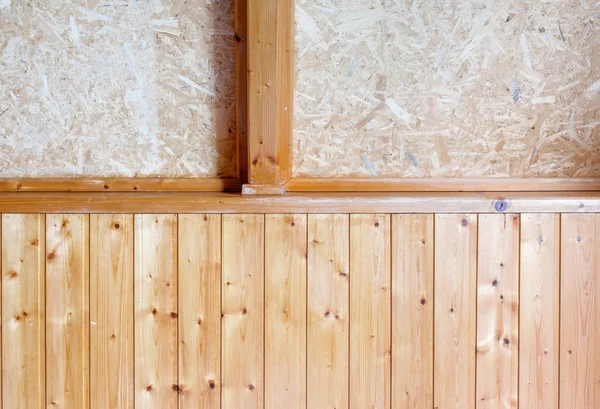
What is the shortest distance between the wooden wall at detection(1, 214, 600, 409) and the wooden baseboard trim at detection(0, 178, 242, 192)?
0.13 metres

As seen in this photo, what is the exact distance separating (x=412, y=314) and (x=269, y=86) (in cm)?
80

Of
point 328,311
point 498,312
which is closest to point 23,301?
point 328,311

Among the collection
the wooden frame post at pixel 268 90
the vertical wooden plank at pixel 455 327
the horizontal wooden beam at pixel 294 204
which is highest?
the wooden frame post at pixel 268 90

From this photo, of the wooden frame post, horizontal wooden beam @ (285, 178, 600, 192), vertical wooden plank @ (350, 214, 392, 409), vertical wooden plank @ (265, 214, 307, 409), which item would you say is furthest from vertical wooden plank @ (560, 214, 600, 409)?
the wooden frame post

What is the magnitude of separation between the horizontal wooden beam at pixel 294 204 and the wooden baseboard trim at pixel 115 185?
10 centimetres

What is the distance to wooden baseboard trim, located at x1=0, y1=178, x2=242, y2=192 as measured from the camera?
129cm

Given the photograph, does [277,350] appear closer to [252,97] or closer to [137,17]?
[252,97]

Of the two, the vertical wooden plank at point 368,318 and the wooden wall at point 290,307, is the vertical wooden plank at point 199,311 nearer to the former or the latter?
the wooden wall at point 290,307

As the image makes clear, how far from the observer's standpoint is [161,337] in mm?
1202

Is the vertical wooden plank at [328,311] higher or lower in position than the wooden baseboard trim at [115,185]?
lower

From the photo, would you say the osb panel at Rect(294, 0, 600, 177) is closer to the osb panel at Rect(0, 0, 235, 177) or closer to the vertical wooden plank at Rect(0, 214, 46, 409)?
the osb panel at Rect(0, 0, 235, 177)

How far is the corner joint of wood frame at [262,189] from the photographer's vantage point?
1.20m

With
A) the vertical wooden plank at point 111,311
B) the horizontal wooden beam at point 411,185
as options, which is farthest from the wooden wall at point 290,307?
the horizontal wooden beam at point 411,185

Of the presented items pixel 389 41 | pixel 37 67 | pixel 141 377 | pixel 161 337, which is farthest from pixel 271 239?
pixel 37 67
